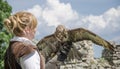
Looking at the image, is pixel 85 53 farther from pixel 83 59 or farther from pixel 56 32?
pixel 56 32

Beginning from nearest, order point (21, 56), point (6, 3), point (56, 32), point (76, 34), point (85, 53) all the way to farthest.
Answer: point (21, 56)
point (56, 32)
point (76, 34)
point (85, 53)
point (6, 3)

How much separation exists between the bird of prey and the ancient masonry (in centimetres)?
179

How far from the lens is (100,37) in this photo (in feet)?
30.1

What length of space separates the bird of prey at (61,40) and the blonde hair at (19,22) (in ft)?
13.0

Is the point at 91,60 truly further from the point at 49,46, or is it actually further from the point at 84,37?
the point at 49,46

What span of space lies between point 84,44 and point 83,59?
40 cm

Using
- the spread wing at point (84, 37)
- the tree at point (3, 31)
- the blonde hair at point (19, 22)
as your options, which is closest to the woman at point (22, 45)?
the blonde hair at point (19, 22)

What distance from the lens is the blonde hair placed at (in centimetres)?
275

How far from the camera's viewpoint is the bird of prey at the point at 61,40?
7.22m

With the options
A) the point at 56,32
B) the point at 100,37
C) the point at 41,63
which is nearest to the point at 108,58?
the point at 100,37

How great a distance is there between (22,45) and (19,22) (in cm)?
14

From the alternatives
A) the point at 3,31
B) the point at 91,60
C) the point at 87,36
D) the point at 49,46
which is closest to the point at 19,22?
the point at 49,46

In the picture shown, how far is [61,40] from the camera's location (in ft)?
24.3

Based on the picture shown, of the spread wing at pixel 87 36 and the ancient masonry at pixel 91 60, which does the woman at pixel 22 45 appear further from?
the ancient masonry at pixel 91 60
